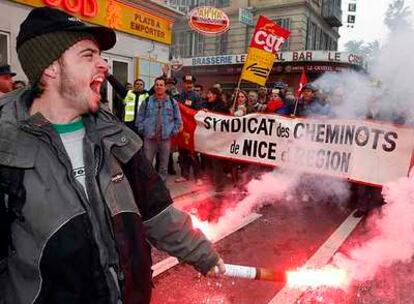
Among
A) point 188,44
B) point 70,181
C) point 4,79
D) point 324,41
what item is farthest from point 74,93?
point 324,41

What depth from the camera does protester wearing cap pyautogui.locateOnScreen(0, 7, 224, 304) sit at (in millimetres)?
1532

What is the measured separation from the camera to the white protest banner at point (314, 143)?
6.42 metres

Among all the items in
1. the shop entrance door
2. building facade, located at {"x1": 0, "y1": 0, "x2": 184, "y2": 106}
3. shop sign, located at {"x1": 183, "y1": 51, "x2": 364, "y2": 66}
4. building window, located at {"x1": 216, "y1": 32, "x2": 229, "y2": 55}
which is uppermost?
building window, located at {"x1": 216, "y1": 32, "x2": 229, "y2": 55}

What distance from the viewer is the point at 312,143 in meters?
7.12

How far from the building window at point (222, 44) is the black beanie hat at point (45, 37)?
30372 mm

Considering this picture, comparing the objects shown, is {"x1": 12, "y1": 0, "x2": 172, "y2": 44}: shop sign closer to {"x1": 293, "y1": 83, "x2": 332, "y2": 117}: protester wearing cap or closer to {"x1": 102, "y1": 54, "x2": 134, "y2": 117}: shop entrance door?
{"x1": 102, "y1": 54, "x2": 134, "y2": 117}: shop entrance door

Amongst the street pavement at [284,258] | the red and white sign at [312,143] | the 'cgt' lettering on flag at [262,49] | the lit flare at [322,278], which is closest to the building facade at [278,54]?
the 'cgt' lettering on flag at [262,49]

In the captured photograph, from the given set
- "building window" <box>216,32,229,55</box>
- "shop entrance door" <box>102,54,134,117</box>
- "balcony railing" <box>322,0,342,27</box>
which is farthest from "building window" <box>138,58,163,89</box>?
"balcony railing" <box>322,0,342,27</box>

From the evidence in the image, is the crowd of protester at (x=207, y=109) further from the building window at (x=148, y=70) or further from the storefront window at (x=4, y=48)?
the building window at (x=148, y=70)

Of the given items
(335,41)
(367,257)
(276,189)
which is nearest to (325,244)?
(367,257)

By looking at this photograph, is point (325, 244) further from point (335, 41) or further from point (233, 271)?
point (335, 41)

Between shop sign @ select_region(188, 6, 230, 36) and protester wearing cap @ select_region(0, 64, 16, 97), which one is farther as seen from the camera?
shop sign @ select_region(188, 6, 230, 36)

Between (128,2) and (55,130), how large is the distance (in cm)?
1114

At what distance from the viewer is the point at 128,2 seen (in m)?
11.9
